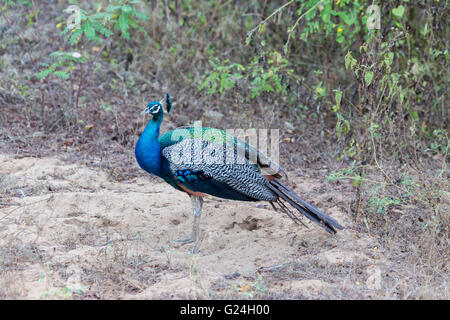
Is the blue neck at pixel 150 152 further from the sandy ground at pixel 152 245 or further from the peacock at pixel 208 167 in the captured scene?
the sandy ground at pixel 152 245

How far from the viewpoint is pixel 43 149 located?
6.34 meters

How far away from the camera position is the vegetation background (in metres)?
5.59

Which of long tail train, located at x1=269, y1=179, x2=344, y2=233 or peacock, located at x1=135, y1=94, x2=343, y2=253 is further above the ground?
peacock, located at x1=135, y1=94, x2=343, y2=253

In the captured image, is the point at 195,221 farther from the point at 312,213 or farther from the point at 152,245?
the point at 312,213

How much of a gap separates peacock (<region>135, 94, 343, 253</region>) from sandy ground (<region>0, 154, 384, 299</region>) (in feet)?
0.99

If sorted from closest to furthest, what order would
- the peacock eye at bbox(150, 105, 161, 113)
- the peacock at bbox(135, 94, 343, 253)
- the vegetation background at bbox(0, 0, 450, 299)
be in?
the peacock at bbox(135, 94, 343, 253) → the peacock eye at bbox(150, 105, 161, 113) → the vegetation background at bbox(0, 0, 450, 299)

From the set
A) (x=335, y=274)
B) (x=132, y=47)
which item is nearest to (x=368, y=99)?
(x=335, y=274)

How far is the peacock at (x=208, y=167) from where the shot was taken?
4.61 metres

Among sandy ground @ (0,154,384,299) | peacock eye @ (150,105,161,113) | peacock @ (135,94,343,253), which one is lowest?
sandy ground @ (0,154,384,299)

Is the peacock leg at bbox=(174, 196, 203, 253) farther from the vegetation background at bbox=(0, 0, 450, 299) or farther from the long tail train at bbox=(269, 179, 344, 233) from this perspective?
the vegetation background at bbox=(0, 0, 450, 299)

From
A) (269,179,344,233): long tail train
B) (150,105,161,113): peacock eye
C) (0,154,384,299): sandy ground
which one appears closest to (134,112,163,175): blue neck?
(150,105,161,113): peacock eye

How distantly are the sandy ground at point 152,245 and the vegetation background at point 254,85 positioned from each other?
13.0 inches

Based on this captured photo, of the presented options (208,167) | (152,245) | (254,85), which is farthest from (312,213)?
(254,85)
